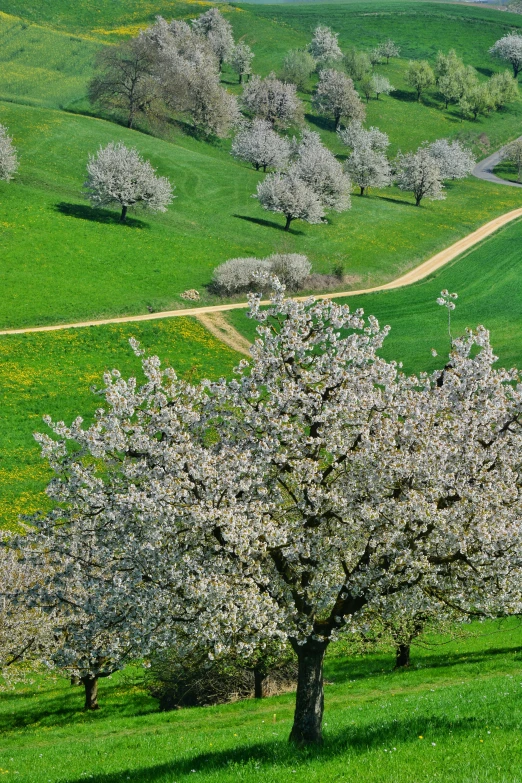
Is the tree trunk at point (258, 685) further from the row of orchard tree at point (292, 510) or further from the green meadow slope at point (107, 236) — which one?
the green meadow slope at point (107, 236)

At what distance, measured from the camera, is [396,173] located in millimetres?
147750

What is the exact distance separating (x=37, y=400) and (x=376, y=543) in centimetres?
5204

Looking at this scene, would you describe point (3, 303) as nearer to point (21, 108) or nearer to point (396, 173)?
point (21, 108)

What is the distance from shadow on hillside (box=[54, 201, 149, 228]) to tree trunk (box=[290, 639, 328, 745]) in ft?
284

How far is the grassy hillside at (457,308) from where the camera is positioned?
3115 inches

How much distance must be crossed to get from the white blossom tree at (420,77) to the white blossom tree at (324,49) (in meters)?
16.7

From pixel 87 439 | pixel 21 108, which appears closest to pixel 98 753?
pixel 87 439

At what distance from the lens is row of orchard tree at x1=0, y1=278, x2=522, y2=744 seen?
16.9m

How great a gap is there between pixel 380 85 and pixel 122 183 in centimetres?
10013

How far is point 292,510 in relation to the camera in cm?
1853

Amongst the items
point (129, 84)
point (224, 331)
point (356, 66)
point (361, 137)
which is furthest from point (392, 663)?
point (356, 66)

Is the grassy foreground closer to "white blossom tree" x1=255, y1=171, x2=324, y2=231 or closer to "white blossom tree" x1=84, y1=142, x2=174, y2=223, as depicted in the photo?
"white blossom tree" x1=84, y1=142, x2=174, y2=223

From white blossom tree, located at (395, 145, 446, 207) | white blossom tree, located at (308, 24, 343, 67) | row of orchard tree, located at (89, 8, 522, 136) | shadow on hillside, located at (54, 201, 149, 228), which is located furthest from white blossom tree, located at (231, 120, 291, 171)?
white blossom tree, located at (308, 24, 343, 67)

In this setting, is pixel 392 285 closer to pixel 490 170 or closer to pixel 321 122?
pixel 321 122
